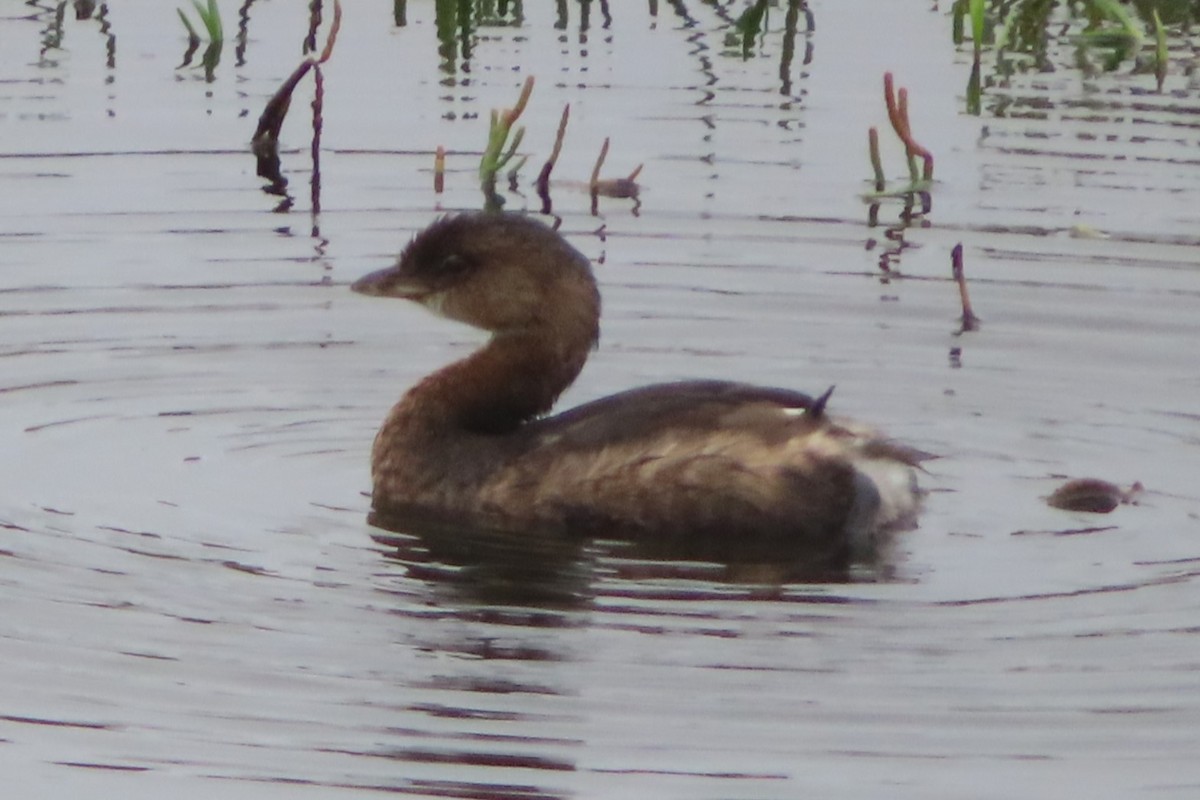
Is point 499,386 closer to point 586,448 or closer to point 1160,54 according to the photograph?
point 586,448

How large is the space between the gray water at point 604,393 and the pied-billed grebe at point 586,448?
0.23 m

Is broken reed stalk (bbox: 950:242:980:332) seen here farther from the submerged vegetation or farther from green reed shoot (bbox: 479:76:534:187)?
the submerged vegetation

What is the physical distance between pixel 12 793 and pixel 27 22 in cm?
1014

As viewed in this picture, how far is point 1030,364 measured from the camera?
10.0 metres

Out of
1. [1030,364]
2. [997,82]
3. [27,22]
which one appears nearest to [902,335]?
[1030,364]

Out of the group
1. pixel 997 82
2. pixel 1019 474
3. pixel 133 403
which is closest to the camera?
pixel 1019 474

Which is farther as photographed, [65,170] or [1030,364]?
[65,170]

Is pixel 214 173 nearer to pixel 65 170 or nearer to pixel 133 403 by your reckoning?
pixel 65 170

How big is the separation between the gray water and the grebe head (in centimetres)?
57

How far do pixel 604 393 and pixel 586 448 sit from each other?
5.41ft

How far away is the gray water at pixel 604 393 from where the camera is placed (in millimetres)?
6461

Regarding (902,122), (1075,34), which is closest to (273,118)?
(902,122)

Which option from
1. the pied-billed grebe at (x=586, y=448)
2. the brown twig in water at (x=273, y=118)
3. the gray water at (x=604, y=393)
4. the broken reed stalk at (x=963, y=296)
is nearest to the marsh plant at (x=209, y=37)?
the gray water at (x=604, y=393)

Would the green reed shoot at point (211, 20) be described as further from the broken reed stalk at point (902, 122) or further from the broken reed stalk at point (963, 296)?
the broken reed stalk at point (963, 296)
